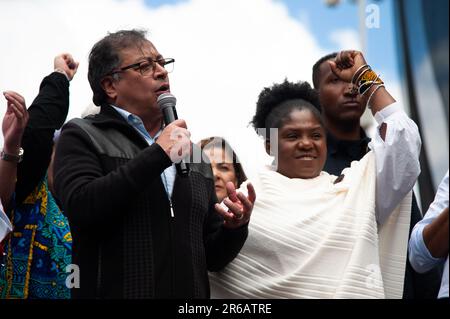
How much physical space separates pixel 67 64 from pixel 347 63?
54.6 inches

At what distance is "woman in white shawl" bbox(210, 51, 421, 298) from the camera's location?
3.60m

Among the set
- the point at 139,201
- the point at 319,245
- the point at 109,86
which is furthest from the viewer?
the point at 109,86

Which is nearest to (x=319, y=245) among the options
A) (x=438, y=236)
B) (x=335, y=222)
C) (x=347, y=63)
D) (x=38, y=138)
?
(x=335, y=222)

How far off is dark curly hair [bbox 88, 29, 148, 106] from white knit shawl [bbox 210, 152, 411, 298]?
0.84 meters

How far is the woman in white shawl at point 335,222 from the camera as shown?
360 cm

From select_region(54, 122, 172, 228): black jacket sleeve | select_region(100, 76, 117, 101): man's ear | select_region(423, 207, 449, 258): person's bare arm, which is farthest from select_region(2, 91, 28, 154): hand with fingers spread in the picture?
select_region(423, 207, 449, 258): person's bare arm

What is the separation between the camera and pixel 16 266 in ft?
12.8

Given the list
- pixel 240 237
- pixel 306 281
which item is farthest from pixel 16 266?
pixel 306 281

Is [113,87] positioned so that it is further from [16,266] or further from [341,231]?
[341,231]

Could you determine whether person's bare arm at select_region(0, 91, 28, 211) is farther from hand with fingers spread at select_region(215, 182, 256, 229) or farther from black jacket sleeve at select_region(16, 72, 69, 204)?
hand with fingers spread at select_region(215, 182, 256, 229)

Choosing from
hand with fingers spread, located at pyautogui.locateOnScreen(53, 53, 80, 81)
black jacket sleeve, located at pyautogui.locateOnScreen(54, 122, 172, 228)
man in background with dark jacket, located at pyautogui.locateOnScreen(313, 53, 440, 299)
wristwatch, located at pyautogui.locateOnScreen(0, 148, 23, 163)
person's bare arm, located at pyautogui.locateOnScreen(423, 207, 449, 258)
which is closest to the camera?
person's bare arm, located at pyautogui.locateOnScreen(423, 207, 449, 258)

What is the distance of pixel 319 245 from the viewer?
3.64 metres

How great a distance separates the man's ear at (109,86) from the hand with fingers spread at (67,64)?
1.51 ft

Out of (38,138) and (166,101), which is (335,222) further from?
(38,138)
